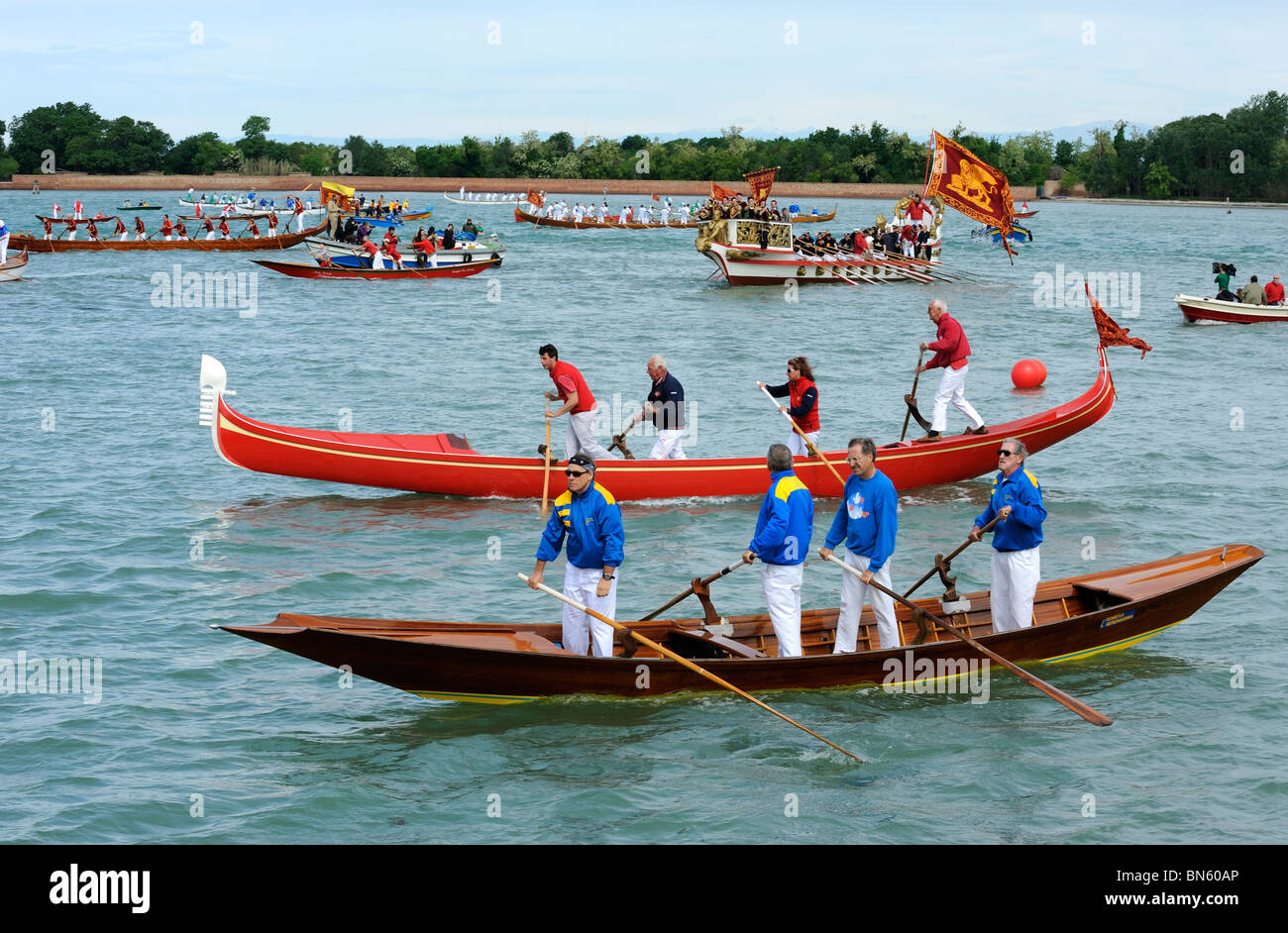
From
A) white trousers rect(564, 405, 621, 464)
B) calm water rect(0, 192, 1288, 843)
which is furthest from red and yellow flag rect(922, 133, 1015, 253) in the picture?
white trousers rect(564, 405, 621, 464)

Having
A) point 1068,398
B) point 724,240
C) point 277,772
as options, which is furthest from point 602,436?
point 724,240

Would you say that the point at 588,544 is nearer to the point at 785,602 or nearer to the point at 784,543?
the point at 784,543

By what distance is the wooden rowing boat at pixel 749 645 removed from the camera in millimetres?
10055

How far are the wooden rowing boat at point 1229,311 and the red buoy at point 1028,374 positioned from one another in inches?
452

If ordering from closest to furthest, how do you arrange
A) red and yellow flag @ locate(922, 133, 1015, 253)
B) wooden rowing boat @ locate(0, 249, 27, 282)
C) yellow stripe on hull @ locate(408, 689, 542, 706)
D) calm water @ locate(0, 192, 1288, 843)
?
calm water @ locate(0, 192, 1288, 843) → yellow stripe on hull @ locate(408, 689, 542, 706) → red and yellow flag @ locate(922, 133, 1015, 253) → wooden rowing boat @ locate(0, 249, 27, 282)

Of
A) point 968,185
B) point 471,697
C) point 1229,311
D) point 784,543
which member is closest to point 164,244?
point 968,185

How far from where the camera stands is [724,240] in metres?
43.8

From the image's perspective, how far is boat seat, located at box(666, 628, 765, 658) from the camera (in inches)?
435

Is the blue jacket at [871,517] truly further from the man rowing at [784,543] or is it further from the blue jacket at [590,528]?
the blue jacket at [590,528]

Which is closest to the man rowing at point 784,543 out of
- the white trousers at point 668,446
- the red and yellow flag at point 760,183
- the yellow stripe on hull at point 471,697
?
the yellow stripe on hull at point 471,697

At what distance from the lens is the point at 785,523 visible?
10414 mm

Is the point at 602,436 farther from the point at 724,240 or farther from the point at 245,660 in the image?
the point at 724,240

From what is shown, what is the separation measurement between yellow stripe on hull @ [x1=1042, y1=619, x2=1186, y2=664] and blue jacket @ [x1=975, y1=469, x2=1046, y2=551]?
139cm

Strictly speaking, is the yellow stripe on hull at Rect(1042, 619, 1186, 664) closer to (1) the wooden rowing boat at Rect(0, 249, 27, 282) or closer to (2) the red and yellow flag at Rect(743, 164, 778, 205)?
(2) the red and yellow flag at Rect(743, 164, 778, 205)
